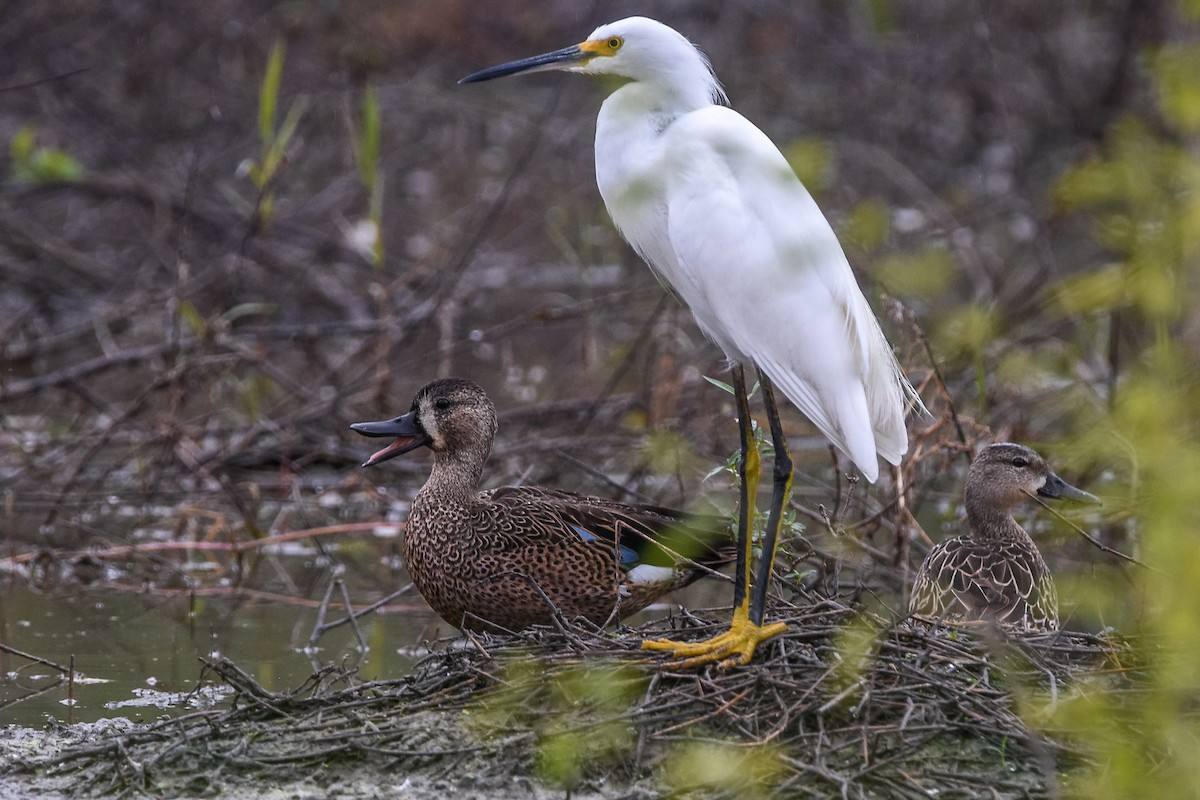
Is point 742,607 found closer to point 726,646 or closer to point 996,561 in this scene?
point 726,646

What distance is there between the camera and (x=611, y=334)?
35.7 feet

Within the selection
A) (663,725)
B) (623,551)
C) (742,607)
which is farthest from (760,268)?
(663,725)

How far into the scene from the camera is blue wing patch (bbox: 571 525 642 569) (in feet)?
16.8

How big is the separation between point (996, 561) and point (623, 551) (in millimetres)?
1150

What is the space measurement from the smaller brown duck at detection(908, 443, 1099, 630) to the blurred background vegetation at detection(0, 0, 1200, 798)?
15 cm

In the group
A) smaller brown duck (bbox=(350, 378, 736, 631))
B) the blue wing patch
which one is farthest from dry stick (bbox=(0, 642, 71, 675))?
the blue wing patch

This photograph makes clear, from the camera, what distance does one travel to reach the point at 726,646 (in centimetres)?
438

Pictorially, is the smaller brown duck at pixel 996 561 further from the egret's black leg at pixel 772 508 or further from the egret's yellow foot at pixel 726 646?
the egret's yellow foot at pixel 726 646

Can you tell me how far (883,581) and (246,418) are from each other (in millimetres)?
3788

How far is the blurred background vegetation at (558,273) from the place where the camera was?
12.5 feet

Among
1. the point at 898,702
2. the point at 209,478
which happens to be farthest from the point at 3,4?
the point at 898,702

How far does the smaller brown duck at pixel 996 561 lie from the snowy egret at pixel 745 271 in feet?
1.70

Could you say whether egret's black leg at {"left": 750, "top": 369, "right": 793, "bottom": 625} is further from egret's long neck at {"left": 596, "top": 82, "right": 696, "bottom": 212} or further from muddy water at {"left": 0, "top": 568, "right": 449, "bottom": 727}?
muddy water at {"left": 0, "top": 568, "right": 449, "bottom": 727}

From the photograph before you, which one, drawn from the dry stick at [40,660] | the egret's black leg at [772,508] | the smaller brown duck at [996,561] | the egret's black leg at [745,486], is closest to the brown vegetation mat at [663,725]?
the egret's black leg at [772,508]
